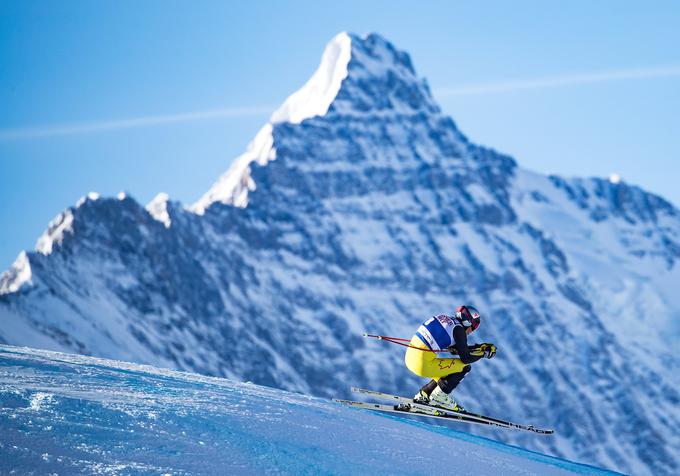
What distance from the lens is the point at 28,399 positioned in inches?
677

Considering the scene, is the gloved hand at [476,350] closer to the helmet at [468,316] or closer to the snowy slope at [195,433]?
the helmet at [468,316]

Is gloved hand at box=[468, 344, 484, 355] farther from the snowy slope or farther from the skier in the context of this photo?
the snowy slope

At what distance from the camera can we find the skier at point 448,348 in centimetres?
2236

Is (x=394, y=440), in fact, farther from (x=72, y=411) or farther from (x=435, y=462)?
(x=72, y=411)

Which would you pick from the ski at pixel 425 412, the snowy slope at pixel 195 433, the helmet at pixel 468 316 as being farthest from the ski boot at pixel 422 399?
the helmet at pixel 468 316

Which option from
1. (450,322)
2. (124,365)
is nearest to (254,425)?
(450,322)

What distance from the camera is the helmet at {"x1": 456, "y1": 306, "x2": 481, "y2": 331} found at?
22.3 metres

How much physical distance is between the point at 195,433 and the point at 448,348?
7.05 metres

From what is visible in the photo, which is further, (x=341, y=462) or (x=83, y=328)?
(x=83, y=328)

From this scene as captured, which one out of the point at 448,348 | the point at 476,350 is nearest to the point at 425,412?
the point at 448,348

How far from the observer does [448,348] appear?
73.8 feet

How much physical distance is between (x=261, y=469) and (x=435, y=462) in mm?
3508

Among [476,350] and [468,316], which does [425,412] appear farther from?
[468,316]

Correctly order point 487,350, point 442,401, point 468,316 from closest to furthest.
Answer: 1. point 468,316
2. point 487,350
3. point 442,401
